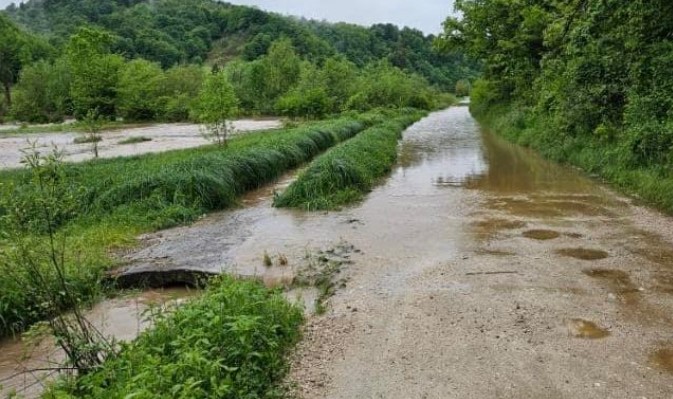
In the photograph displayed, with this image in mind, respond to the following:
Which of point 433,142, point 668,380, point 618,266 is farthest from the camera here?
point 433,142

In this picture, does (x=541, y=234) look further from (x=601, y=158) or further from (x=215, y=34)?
(x=215, y=34)

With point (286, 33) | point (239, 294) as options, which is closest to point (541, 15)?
point (239, 294)

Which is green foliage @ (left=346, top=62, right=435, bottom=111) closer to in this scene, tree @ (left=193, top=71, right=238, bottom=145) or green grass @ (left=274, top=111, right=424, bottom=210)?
tree @ (left=193, top=71, right=238, bottom=145)

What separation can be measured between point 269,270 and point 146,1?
15198 cm

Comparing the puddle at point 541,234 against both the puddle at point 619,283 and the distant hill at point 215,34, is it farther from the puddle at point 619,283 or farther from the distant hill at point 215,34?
the distant hill at point 215,34

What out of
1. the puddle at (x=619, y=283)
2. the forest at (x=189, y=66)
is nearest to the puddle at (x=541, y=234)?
the puddle at (x=619, y=283)

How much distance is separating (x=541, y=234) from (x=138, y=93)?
1659 inches

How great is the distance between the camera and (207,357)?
154 inches

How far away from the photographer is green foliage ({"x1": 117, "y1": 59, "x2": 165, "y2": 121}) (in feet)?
135

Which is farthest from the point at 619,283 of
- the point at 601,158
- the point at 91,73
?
the point at 91,73

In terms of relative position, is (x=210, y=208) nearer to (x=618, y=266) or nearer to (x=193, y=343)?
(x=193, y=343)

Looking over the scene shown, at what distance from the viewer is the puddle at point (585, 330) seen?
183 inches

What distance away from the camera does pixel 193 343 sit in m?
4.05

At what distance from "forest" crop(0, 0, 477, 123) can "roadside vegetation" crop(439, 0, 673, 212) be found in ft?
35.7
